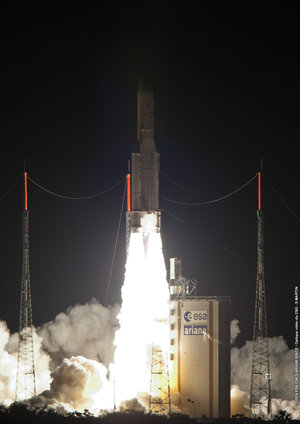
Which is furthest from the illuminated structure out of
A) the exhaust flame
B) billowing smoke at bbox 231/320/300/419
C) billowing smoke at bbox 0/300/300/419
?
billowing smoke at bbox 231/320/300/419

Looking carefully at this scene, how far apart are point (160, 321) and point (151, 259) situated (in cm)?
482

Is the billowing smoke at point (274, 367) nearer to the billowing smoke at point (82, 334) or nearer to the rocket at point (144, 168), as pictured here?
the billowing smoke at point (82, 334)

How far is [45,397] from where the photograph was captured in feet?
269

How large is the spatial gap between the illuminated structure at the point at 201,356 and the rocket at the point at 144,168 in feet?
24.1

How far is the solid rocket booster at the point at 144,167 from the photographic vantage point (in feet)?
278

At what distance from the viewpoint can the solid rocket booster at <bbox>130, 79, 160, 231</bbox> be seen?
84875mm

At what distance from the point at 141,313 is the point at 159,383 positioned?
19.2ft

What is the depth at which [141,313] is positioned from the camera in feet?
285

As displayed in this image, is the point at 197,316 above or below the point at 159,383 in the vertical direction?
above

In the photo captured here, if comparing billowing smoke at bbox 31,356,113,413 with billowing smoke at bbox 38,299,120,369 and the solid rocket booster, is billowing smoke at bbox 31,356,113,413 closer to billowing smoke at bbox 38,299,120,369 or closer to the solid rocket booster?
the solid rocket booster

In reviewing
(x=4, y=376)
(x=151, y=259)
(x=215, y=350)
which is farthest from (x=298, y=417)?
(x=4, y=376)

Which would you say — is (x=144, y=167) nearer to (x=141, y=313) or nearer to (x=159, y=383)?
(x=141, y=313)

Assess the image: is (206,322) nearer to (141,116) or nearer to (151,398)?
(151,398)

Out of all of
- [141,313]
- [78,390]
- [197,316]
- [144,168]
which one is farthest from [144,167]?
[78,390]
